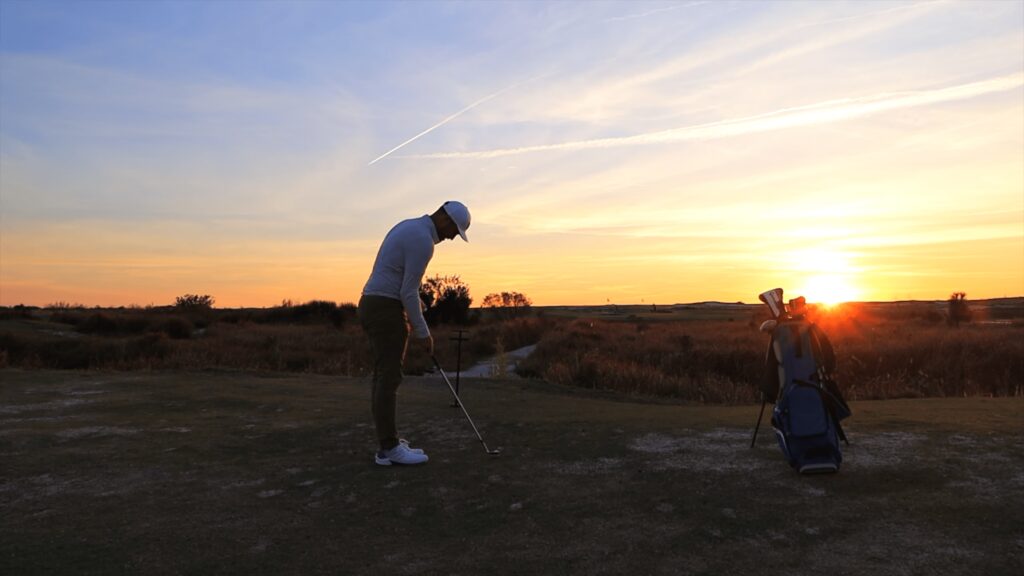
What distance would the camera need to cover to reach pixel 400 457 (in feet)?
20.4

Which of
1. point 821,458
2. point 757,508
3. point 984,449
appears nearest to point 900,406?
point 984,449

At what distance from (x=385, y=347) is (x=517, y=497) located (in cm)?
173

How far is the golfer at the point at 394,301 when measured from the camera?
5.98 metres

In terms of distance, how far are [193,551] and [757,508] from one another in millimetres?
3619

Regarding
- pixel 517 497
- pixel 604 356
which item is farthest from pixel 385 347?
pixel 604 356

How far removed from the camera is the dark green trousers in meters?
6.10

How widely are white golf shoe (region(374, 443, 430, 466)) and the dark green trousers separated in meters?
0.08

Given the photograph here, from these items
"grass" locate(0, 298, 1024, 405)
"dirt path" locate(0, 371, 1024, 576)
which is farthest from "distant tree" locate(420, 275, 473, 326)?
"dirt path" locate(0, 371, 1024, 576)

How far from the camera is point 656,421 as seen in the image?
7.71 meters

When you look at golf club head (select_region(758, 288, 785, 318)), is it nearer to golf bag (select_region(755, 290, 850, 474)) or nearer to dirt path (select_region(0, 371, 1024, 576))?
golf bag (select_region(755, 290, 850, 474))

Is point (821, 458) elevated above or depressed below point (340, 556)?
above

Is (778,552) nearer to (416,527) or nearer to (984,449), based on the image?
(416,527)

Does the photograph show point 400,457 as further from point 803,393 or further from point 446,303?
point 446,303

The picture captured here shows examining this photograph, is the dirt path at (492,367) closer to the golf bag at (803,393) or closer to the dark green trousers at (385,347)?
the dark green trousers at (385,347)
